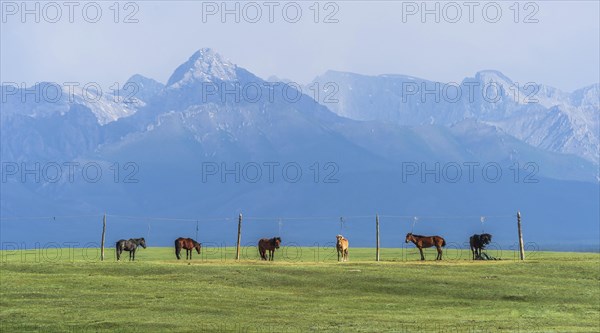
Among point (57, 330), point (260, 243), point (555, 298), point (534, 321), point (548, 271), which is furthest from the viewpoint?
point (260, 243)

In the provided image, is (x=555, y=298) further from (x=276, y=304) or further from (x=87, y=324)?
(x=87, y=324)

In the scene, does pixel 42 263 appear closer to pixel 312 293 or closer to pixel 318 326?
pixel 312 293

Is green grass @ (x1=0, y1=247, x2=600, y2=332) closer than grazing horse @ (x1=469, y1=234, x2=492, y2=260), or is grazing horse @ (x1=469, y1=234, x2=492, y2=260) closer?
green grass @ (x1=0, y1=247, x2=600, y2=332)

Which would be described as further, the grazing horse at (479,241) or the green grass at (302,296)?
the grazing horse at (479,241)

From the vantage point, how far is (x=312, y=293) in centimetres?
6438

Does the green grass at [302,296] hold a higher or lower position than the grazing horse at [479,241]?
lower

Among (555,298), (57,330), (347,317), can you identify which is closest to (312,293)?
(347,317)

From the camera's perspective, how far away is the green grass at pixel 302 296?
171 feet

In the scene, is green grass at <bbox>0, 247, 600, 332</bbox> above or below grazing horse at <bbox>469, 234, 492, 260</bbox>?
below

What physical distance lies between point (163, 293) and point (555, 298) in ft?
73.0

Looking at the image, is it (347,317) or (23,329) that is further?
(347,317)

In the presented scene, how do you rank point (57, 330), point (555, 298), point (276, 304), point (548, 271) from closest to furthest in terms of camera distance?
point (57, 330)
point (276, 304)
point (555, 298)
point (548, 271)

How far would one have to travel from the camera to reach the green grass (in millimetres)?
52156

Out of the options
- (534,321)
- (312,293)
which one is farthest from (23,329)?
(534,321)
